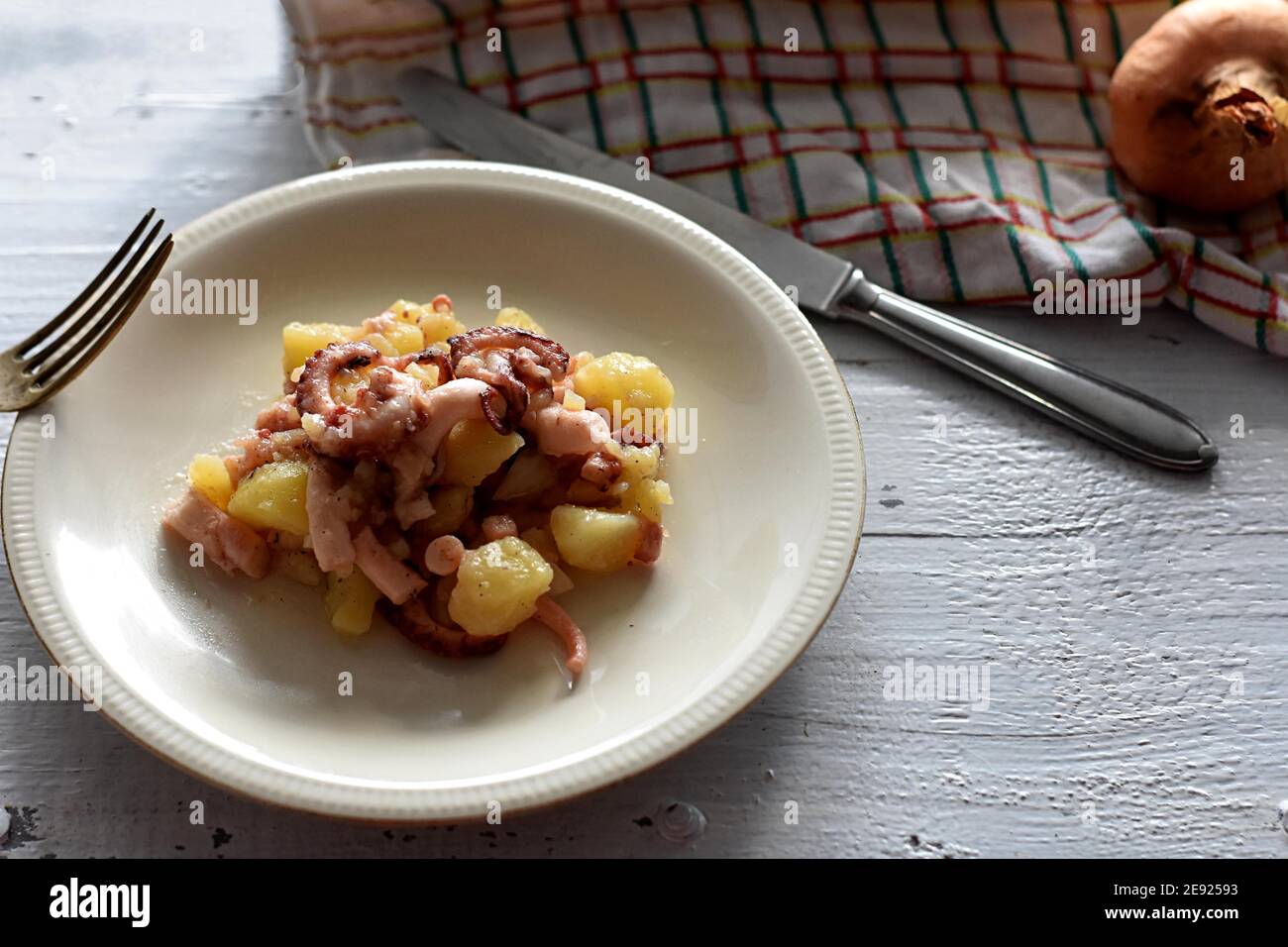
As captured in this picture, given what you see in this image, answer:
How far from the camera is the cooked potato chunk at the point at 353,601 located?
6.70ft

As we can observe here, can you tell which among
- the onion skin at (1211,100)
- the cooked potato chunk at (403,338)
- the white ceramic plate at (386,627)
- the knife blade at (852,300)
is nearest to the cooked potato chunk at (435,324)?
the cooked potato chunk at (403,338)

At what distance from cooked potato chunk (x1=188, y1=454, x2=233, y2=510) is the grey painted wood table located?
42 cm

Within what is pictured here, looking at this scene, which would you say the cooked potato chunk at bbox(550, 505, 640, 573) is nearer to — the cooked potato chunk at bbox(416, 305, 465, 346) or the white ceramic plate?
the white ceramic plate

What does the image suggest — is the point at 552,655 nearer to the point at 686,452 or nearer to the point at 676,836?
the point at 676,836

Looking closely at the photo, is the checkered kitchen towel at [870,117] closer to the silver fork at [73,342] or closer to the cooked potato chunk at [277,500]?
the silver fork at [73,342]

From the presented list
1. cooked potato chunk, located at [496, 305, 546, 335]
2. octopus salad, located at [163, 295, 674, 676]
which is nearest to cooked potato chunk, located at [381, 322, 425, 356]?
octopus salad, located at [163, 295, 674, 676]

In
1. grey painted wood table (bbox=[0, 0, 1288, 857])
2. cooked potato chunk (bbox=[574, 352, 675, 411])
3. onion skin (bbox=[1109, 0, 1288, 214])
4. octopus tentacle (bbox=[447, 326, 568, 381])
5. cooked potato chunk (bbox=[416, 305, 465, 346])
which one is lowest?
grey painted wood table (bbox=[0, 0, 1288, 857])

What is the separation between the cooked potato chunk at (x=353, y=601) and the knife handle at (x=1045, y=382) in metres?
1.25

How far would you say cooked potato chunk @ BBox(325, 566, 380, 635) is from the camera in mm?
2043

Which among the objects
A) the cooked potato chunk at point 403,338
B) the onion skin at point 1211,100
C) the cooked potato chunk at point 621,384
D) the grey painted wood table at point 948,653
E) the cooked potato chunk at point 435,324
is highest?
the onion skin at point 1211,100

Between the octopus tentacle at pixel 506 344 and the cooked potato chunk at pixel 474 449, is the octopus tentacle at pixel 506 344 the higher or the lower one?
the higher one

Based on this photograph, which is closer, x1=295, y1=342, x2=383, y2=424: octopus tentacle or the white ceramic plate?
the white ceramic plate

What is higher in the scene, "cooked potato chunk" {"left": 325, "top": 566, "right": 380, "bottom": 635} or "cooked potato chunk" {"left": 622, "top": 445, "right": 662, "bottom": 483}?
"cooked potato chunk" {"left": 622, "top": 445, "right": 662, "bottom": 483}
